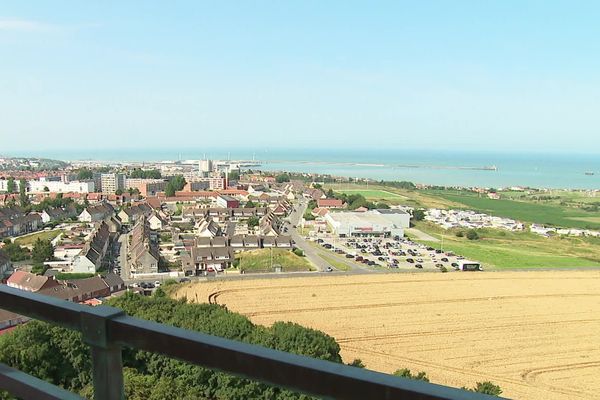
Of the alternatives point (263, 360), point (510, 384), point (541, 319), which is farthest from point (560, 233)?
point (263, 360)

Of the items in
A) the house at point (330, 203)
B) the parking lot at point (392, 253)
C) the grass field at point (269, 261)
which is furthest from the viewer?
the house at point (330, 203)

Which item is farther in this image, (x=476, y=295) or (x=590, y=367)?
(x=476, y=295)

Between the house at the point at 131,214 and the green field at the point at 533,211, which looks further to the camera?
the green field at the point at 533,211

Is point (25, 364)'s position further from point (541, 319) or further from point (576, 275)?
point (576, 275)

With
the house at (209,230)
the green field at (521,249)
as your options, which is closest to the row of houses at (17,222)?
the house at (209,230)

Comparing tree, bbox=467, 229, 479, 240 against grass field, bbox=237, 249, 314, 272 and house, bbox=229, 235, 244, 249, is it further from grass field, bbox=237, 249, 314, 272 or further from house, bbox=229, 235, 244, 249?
house, bbox=229, 235, 244, 249

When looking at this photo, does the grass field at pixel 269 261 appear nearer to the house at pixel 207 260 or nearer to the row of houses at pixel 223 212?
the house at pixel 207 260

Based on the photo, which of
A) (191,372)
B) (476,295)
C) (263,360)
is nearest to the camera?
(263,360)
